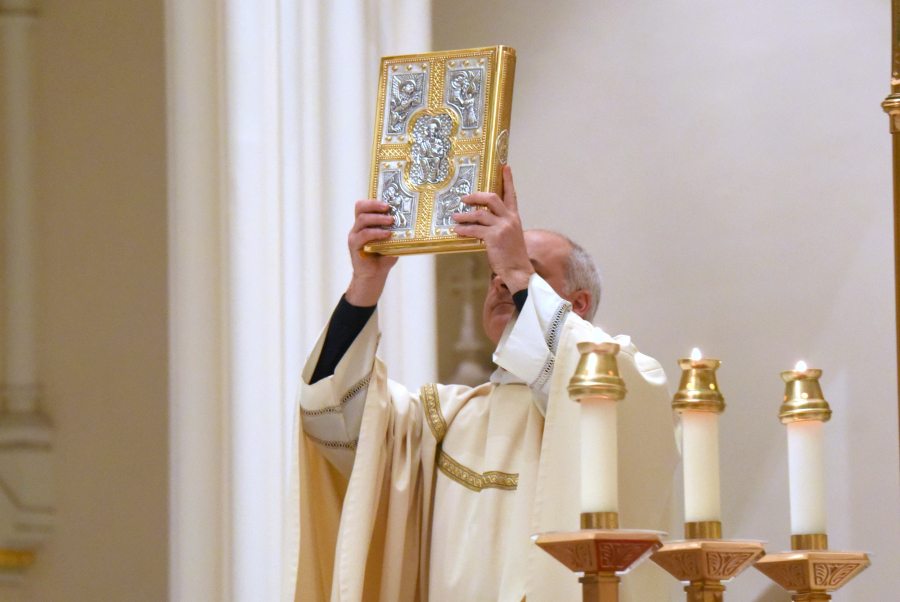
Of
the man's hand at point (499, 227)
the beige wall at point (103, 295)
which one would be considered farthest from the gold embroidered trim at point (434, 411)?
the beige wall at point (103, 295)

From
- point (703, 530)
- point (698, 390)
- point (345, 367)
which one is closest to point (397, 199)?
point (345, 367)

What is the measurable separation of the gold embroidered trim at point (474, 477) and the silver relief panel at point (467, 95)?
32.5 inches

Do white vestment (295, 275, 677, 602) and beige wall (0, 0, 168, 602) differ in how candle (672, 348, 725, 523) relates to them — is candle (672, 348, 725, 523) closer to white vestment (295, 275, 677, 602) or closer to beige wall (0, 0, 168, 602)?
white vestment (295, 275, 677, 602)

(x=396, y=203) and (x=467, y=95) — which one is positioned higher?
(x=467, y=95)

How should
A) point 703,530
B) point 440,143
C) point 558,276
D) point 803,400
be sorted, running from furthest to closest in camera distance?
1. point 558,276
2. point 440,143
3. point 803,400
4. point 703,530

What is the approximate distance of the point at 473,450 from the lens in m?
3.19

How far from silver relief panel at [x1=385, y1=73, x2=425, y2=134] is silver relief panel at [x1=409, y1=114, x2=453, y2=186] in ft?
0.17

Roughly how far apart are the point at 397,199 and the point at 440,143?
163 mm

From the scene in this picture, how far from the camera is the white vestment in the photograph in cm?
274

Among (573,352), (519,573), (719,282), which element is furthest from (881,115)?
(519,573)

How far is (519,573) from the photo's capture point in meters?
2.82

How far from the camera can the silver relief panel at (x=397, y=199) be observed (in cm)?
295

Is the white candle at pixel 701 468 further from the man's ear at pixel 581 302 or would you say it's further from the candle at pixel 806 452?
the man's ear at pixel 581 302

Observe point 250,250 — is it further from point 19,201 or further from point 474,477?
point 474,477
